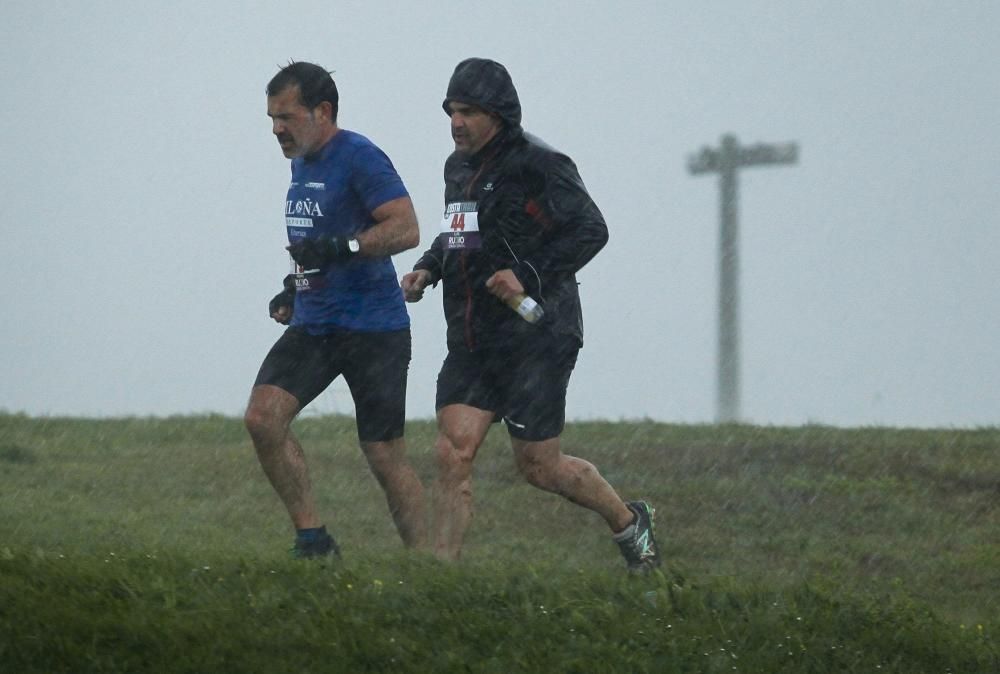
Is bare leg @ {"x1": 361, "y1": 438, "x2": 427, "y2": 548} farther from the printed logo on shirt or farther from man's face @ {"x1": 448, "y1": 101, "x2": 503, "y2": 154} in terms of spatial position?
man's face @ {"x1": 448, "y1": 101, "x2": 503, "y2": 154}

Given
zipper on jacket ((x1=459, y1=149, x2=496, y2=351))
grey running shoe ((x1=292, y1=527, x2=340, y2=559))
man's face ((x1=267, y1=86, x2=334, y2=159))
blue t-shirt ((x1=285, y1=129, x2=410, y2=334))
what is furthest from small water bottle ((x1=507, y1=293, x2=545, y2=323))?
grey running shoe ((x1=292, y1=527, x2=340, y2=559))

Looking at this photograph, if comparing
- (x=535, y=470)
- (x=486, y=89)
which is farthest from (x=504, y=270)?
(x=535, y=470)

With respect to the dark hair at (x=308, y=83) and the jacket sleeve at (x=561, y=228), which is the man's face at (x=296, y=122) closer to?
the dark hair at (x=308, y=83)

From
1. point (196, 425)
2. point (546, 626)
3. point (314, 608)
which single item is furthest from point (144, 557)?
point (196, 425)

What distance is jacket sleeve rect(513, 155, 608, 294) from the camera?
6.57 metres

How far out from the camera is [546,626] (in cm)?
562

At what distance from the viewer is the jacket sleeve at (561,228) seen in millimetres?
6570

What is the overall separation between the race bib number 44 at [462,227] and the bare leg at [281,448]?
904mm

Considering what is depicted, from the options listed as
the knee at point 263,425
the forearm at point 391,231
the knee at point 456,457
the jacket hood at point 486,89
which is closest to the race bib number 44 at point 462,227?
the forearm at point 391,231

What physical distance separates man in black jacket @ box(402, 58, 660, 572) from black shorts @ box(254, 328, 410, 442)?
0.27m

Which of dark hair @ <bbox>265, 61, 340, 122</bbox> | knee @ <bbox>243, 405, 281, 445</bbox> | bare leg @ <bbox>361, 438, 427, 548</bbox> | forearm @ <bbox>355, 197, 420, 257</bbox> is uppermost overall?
dark hair @ <bbox>265, 61, 340, 122</bbox>

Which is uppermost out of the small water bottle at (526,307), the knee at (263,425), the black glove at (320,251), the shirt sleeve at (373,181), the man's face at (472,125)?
the man's face at (472,125)

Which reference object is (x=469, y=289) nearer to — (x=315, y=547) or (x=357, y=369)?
(x=357, y=369)

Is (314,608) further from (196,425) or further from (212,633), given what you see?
(196,425)
